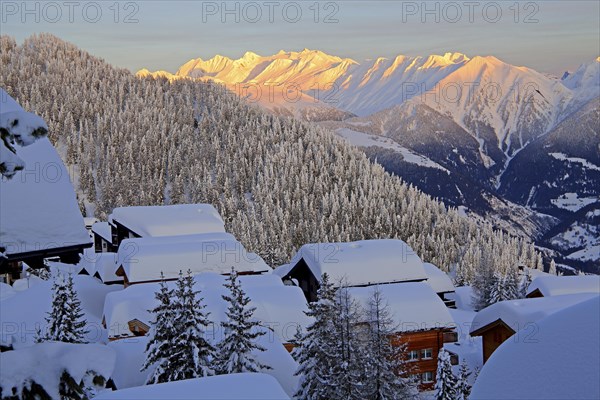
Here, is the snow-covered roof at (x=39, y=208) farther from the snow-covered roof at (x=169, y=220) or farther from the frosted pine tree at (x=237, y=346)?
the snow-covered roof at (x=169, y=220)

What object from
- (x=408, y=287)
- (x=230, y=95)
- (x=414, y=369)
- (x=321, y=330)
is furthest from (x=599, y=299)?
(x=230, y=95)

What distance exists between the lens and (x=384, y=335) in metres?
22.4

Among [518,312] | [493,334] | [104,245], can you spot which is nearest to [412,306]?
[493,334]

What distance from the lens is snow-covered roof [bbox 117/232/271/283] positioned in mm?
37875

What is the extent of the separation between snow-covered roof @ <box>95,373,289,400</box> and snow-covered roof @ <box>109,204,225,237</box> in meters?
41.8

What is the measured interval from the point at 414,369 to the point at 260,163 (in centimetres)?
11499

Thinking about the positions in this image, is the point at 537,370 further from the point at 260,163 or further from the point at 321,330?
the point at 260,163

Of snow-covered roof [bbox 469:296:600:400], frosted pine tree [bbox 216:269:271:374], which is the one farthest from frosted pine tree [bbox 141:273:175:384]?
snow-covered roof [bbox 469:296:600:400]

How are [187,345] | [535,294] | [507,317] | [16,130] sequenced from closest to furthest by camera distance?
[16,130] < [187,345] < [507,317] < [535,294]

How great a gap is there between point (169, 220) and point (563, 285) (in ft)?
103

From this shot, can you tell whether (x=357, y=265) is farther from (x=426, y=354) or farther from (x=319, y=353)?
(x=319, y=353)

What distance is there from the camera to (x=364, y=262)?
42000 millimetres

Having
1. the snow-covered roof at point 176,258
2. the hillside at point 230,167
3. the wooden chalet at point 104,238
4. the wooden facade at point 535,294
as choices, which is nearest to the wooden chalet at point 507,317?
the wooden facade at point 535,294

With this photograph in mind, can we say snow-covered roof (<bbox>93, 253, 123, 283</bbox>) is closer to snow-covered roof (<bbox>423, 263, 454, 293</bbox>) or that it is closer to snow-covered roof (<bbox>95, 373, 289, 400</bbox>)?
snow-covered roof (<bbox>423, 263, 454, 293</bbox>)
